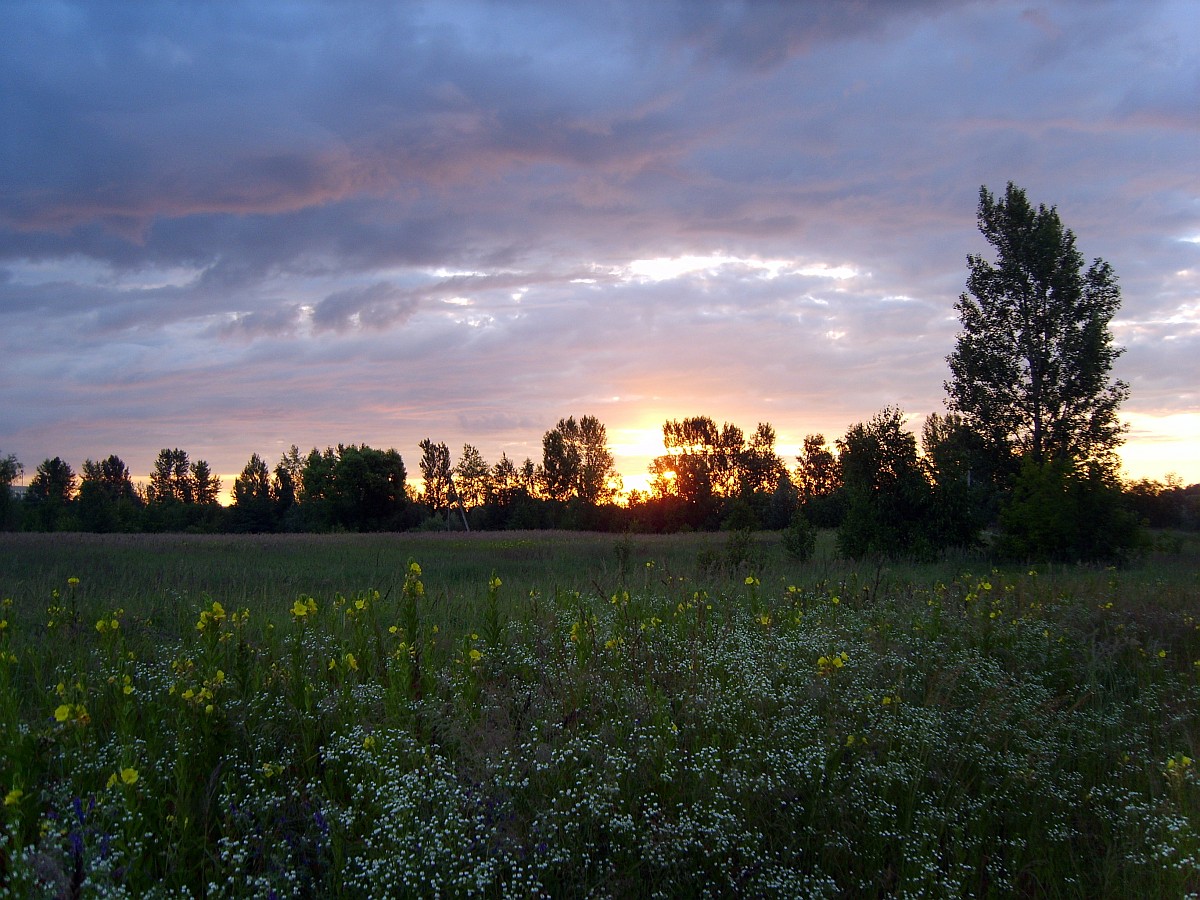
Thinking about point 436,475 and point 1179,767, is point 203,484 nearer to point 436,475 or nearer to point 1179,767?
point 436,475

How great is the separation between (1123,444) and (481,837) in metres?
30.2

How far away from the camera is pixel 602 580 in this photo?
33.0 ft

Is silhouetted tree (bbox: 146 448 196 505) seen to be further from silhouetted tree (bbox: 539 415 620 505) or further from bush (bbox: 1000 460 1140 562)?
bush (bbox: 1000 460 1140 562)

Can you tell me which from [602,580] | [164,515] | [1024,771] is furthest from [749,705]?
[164,515]

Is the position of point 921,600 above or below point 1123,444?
below

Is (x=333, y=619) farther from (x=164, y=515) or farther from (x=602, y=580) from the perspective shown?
(x=164, y=515)

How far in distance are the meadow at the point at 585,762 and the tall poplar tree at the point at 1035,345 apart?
24.1 metres

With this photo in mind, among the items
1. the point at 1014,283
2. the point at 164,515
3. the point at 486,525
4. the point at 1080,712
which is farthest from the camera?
the point at 486,525

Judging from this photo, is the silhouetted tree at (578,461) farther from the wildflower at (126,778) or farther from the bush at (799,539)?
the wildflower at (126,778)

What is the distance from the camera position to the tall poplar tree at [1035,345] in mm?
26656

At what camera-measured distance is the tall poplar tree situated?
2666 centimetres

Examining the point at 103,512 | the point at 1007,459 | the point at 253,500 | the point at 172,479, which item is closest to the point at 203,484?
the point at 172,479

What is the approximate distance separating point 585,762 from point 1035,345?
2935cm

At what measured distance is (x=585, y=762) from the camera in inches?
149
